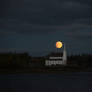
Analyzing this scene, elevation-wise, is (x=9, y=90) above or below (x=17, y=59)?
below

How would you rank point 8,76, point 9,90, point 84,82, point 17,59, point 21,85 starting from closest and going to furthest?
point 9,90 → point 21,85 → point 84,82 → point 8,76 → point 17,59

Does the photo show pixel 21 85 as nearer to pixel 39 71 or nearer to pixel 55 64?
pixel 39 71

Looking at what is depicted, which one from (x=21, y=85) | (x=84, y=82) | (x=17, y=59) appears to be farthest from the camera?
(x=17, y=59)

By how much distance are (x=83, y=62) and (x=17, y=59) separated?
Answer: 44.1 feet

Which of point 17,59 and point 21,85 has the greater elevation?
point 17,59

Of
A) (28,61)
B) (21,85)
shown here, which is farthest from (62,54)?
(21,85)

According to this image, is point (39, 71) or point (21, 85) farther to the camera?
point (39, 71)

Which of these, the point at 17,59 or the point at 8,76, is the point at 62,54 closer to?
the point at 17,59

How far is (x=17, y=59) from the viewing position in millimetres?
52062

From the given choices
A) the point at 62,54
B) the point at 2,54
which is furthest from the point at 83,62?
the point at 2,54

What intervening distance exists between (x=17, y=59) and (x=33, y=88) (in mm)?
19191

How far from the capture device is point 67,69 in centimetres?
4838

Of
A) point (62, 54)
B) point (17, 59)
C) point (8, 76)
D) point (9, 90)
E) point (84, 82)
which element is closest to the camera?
point (9, 90)

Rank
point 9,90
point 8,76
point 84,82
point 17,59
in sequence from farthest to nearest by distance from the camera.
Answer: point 17,59 < point 8,76 < point 84,82 < point 9,90
